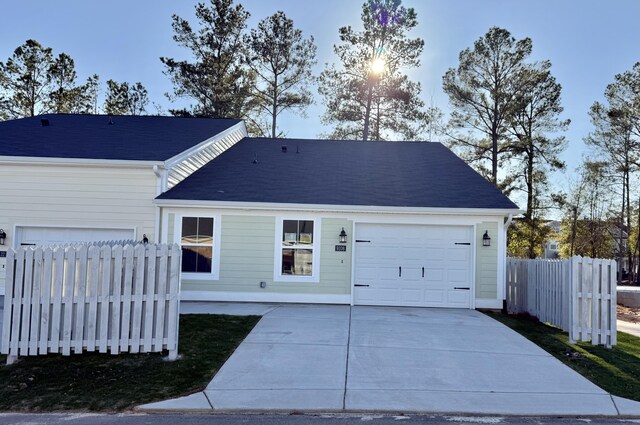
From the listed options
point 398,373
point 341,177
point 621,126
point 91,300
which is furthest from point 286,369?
point 621,126

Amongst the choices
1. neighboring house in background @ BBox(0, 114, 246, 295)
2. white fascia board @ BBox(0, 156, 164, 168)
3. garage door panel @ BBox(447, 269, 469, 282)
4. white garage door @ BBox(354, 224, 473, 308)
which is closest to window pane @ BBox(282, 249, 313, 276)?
white garage door @ BBox(354, 224, 473, 308)

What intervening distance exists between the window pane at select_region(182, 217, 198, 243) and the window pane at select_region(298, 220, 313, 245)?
260 cm

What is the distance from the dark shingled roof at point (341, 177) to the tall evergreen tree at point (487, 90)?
9129 mm

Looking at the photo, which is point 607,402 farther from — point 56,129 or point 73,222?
point 56,129

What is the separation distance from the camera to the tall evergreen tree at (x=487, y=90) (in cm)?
2277

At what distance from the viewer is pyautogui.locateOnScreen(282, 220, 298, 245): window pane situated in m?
10.8

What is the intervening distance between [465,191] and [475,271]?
7.33 feet

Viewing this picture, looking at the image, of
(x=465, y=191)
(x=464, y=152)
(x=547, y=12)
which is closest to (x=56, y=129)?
(x=465, y=191)

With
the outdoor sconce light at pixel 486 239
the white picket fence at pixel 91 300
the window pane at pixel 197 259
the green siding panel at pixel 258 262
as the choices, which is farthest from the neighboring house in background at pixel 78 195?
the outdoor sconce light at pixel 486 239

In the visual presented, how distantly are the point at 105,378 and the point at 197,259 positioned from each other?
563 cm

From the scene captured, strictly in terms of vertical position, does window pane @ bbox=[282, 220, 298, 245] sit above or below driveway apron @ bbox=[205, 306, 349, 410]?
above

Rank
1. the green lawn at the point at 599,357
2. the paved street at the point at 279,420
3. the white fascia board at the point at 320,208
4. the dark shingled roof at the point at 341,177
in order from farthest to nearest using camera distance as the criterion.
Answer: the dark shingled roof at the point at 341,177
the white fascia board at the point at 320,208
the green lawn at the point at 599,357
the paved street at the point at 279,420

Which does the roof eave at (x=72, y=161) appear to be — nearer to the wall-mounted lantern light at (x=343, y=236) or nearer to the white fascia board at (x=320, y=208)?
the white fascia board at (x=320, y=208)

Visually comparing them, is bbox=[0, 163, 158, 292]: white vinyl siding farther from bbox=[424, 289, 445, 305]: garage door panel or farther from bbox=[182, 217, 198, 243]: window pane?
bbox=[424, 289, 445, 305]: garage door panel
